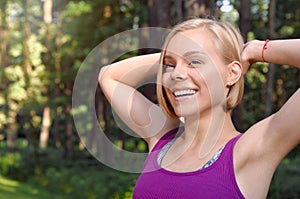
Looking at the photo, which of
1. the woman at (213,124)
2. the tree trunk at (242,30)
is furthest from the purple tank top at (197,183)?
the tree trunk at (242,30)

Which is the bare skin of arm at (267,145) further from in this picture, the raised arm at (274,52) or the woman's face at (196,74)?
the woman's face at (196,74)

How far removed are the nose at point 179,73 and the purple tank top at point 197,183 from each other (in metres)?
0.28

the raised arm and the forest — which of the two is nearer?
the raised arm

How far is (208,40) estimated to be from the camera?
Result: 6.31 feet

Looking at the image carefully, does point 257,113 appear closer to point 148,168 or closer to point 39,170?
point 39,170

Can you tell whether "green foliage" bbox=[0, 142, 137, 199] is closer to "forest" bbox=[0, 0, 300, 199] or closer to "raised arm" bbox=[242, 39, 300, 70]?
"forest" bbox=[0, 0, 300, 199]

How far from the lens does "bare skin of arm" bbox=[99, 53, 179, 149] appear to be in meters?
2.32

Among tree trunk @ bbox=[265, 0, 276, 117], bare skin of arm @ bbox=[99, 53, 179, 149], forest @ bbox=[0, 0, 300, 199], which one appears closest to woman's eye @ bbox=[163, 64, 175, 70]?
bare skin of arm @ bbox=[99, 53, 179, 149]

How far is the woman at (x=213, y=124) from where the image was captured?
1763mm

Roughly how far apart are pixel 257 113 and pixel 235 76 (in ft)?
84.3

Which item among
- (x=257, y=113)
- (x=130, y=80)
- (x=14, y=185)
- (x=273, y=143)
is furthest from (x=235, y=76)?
(x=257, y=113)

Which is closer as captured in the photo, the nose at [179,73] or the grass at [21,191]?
the nose at [179,73]

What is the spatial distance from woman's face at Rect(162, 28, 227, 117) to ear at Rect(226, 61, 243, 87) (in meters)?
0.02

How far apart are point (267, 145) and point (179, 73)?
40 centimetres
